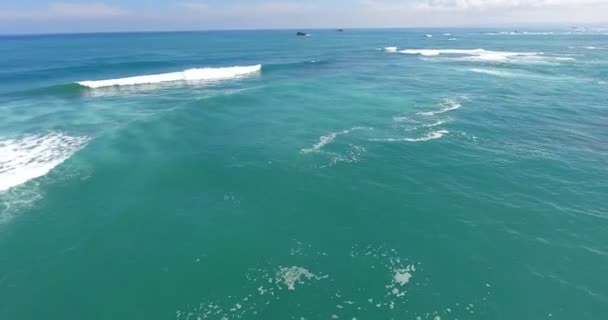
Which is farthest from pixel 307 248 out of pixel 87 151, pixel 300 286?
pixel 87 151

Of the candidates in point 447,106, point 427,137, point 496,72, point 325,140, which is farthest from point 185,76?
point 496,72

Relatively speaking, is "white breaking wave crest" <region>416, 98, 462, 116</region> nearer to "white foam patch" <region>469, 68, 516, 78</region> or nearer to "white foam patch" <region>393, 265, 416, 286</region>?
"white foam patch" <region>469, 68, 516, 78</region>

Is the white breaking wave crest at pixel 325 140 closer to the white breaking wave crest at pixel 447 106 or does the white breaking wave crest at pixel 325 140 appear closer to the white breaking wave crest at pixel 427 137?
the white breaking wave crest at pixel 427 137

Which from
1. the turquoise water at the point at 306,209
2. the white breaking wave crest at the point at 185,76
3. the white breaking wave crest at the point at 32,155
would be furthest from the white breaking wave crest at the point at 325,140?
the white breaking wave crest at the point at 185,76

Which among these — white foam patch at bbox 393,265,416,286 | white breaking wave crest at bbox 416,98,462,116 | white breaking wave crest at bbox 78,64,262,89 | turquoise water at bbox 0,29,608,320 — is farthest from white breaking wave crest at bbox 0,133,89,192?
white breaking wave crest at bbox 416,98,462,116

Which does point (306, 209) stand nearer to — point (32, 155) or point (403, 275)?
point (403, 275)
